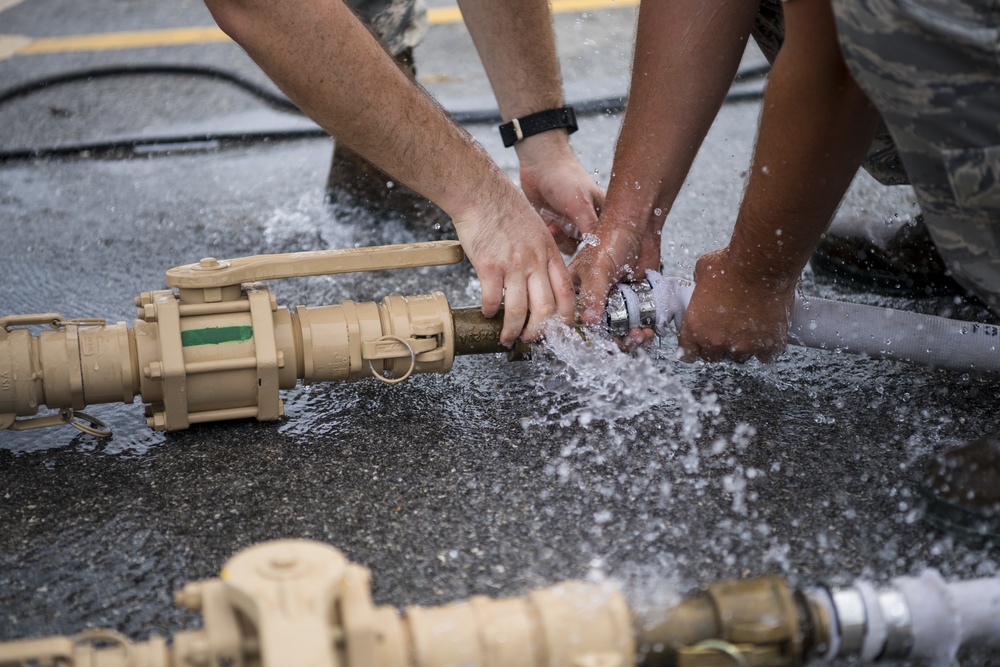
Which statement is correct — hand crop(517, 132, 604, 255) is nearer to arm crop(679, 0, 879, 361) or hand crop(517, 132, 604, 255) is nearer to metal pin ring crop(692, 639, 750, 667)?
arm crop(679, 0, 879, 361)

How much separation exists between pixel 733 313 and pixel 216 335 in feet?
3.19

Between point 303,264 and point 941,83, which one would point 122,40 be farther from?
point 941,83

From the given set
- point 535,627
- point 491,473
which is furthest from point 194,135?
point 535,627

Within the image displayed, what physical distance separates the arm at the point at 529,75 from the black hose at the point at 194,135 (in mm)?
956

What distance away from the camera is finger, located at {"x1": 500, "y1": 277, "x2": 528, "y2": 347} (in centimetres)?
194

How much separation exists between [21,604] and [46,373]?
17.0 inches

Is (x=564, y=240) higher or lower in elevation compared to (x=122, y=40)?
lower

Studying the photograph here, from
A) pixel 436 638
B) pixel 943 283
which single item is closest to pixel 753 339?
pixel 943 283

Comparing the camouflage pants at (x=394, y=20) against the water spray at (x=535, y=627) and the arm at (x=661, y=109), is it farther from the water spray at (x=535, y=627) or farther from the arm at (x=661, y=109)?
the water spray at (x=535, y=627)

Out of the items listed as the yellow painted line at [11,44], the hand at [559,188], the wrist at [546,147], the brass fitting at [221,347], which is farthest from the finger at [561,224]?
the yellow painted line at [11,44]

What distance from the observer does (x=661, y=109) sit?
210 cm

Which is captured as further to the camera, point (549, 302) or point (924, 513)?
point (549, 302)

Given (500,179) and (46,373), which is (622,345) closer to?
(500,179)

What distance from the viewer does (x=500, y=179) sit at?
2.02m
